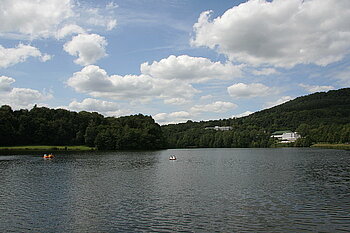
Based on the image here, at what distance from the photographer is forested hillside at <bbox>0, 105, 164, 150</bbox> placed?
15925 centimetres

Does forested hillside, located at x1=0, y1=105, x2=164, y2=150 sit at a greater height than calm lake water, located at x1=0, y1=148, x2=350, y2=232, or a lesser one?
greater

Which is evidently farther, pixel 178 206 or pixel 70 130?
pixel 70 130

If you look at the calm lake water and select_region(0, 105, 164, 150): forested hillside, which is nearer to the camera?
the calm lake water

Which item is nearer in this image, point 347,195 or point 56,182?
point 347,195

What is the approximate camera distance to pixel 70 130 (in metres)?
178

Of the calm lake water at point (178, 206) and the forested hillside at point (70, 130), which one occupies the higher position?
the forested hillside at point (70, 130)

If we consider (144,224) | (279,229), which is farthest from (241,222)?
(144,224)

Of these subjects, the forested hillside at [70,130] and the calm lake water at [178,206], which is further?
the forested hillside at [70,130]

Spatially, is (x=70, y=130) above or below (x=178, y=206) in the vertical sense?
above

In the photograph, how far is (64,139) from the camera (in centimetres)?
17388

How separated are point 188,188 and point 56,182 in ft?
64.2

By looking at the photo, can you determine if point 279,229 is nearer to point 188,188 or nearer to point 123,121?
point 188,188

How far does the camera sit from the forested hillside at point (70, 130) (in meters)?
159

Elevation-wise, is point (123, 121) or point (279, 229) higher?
point (123, 121)
